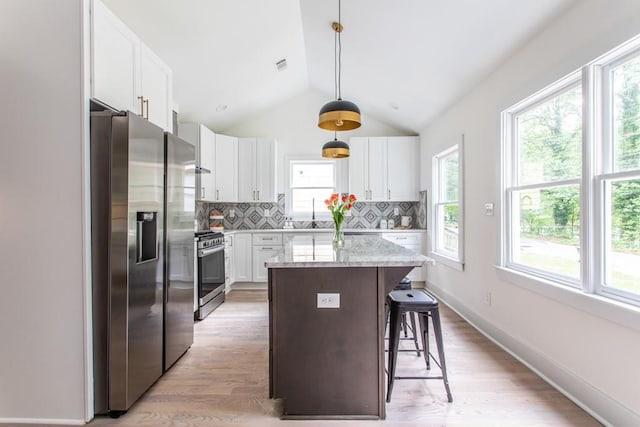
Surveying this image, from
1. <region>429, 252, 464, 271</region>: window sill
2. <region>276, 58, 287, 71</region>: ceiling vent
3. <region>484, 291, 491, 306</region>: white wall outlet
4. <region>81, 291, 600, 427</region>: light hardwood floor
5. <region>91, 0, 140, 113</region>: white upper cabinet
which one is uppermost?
<region>276, 58, 287, 71</region>: ceiling vent

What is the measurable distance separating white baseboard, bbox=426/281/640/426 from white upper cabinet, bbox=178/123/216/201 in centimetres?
375

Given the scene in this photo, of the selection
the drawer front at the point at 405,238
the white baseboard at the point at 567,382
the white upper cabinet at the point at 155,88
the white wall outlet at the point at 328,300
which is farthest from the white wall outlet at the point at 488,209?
the white upper cabinet at the point at 155,88

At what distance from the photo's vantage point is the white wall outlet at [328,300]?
1.82m

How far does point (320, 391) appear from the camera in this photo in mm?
1816

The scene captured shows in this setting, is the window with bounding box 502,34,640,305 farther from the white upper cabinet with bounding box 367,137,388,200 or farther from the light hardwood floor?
the white upper cabinet with bounding box 367,137,388,200

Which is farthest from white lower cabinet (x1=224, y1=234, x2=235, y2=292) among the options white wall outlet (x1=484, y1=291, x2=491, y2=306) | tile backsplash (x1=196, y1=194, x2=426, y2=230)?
white wall outlet (x1=484, y1=291, x2=491, y2=306)

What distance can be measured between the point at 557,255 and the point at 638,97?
110cm

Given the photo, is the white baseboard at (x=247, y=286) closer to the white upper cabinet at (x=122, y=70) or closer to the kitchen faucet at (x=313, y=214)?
the kitchen faucet at (x=313, y=214)

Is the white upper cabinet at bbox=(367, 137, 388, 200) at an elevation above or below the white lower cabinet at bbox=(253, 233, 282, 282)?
above

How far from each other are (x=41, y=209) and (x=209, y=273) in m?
2.11

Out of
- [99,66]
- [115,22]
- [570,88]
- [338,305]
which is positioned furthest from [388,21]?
[338,305]

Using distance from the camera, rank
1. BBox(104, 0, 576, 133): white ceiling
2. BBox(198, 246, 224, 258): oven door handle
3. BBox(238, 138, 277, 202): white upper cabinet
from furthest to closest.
Answer: BBox(238, 138, 277, 202): white upper cabinet → BBox(198, 246, 224, 258): oven door handle → BBox(104, 0, 576, 133): white ceiling

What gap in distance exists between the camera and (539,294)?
2273mm

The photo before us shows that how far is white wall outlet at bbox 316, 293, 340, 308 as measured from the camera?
1.82 m
